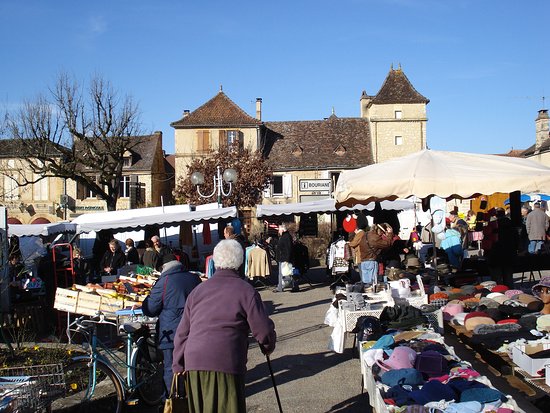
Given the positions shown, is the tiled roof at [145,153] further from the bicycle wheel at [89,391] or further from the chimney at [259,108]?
the bicycle wheel at [89,391]

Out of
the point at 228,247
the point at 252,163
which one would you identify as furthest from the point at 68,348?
the point at 252,163

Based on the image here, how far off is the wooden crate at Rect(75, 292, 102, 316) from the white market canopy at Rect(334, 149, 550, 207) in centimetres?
364

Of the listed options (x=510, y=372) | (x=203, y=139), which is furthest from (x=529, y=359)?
(x=203, y=139)

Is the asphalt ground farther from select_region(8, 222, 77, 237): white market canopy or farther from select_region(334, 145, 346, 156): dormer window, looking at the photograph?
select_region(334, 145, 346, 156): dormer window

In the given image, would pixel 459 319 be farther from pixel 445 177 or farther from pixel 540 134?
pixel 540 134

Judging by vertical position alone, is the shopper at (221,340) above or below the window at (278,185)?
below

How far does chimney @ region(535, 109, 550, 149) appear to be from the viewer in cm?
4956

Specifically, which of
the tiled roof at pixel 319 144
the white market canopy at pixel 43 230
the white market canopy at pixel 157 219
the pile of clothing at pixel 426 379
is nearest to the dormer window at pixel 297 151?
the tiled roof at pixel 319 144

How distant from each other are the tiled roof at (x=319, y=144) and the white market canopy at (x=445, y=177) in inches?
1466

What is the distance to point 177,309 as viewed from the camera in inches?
240

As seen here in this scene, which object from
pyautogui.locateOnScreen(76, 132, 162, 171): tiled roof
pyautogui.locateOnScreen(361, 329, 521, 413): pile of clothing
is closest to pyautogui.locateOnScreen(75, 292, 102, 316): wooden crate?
pyautogui.locateOnScreen(361, 329, 521, 413): pile of clothing

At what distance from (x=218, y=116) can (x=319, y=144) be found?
793 centimetres

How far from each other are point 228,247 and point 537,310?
13.8 feet

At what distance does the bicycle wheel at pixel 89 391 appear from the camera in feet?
19.6
